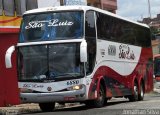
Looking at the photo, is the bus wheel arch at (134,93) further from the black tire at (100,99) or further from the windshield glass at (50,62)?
the windshield glass at (50,62)

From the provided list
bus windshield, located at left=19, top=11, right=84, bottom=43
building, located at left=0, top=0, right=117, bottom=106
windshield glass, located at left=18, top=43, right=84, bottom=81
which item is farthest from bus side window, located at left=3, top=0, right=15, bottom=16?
windshield glass, located at left=18, top=43, right=84, bottom=81

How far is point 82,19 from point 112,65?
415 centimetres

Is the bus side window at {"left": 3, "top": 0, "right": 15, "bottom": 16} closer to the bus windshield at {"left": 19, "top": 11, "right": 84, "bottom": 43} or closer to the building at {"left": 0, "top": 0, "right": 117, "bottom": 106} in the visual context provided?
the building at {"left": 0, "top": 0, "right": 117, "bottom": 106}

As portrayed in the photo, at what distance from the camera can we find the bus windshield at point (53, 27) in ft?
62.7

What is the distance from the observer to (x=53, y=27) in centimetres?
1927

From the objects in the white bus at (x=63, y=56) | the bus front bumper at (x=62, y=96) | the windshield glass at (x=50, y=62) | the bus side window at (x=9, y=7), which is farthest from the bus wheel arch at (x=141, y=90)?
the windshield glass at (x=50, y=62)

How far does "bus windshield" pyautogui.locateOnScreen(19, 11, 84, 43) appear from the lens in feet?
62.7

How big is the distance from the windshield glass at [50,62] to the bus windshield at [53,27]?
41 cm

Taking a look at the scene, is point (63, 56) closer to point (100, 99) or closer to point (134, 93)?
point (100, 99)

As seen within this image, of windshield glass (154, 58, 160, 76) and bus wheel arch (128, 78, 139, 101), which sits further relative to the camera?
windshield glass (154, 58, 160, 76)

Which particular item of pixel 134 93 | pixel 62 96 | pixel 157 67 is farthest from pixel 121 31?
pixel 157 67

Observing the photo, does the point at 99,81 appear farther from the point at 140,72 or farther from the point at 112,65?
the point at 140,72

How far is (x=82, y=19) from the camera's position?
19203 millimetres

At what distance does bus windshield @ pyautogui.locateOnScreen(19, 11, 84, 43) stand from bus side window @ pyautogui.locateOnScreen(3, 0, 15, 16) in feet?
20.6
